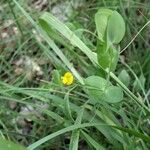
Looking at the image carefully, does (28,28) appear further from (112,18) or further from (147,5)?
(112,18)

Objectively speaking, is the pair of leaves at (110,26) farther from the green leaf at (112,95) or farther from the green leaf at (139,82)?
the green leaf at (139,82)

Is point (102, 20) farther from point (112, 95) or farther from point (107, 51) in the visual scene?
point (112, 95)

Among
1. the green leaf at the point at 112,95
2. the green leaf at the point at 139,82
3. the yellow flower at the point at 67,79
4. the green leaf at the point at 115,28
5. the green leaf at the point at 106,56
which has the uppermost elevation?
the green leaf at the point at 115,28

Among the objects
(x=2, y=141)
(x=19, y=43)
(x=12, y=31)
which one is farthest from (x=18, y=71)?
(x=2, y=141)

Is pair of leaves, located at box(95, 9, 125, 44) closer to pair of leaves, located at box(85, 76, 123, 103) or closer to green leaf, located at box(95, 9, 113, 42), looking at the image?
green leaf, located at box(95, 9, 113, 42)

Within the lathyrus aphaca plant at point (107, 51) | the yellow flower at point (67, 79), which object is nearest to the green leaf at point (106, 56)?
the lathyrus aphaca plant at point (107, 51)

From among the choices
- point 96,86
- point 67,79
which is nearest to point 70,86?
point 67,79

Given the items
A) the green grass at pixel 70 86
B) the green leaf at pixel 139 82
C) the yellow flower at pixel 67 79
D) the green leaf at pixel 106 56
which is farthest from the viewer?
the green leaf at pixel 139 82

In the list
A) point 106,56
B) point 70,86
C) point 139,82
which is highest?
point 106,56
